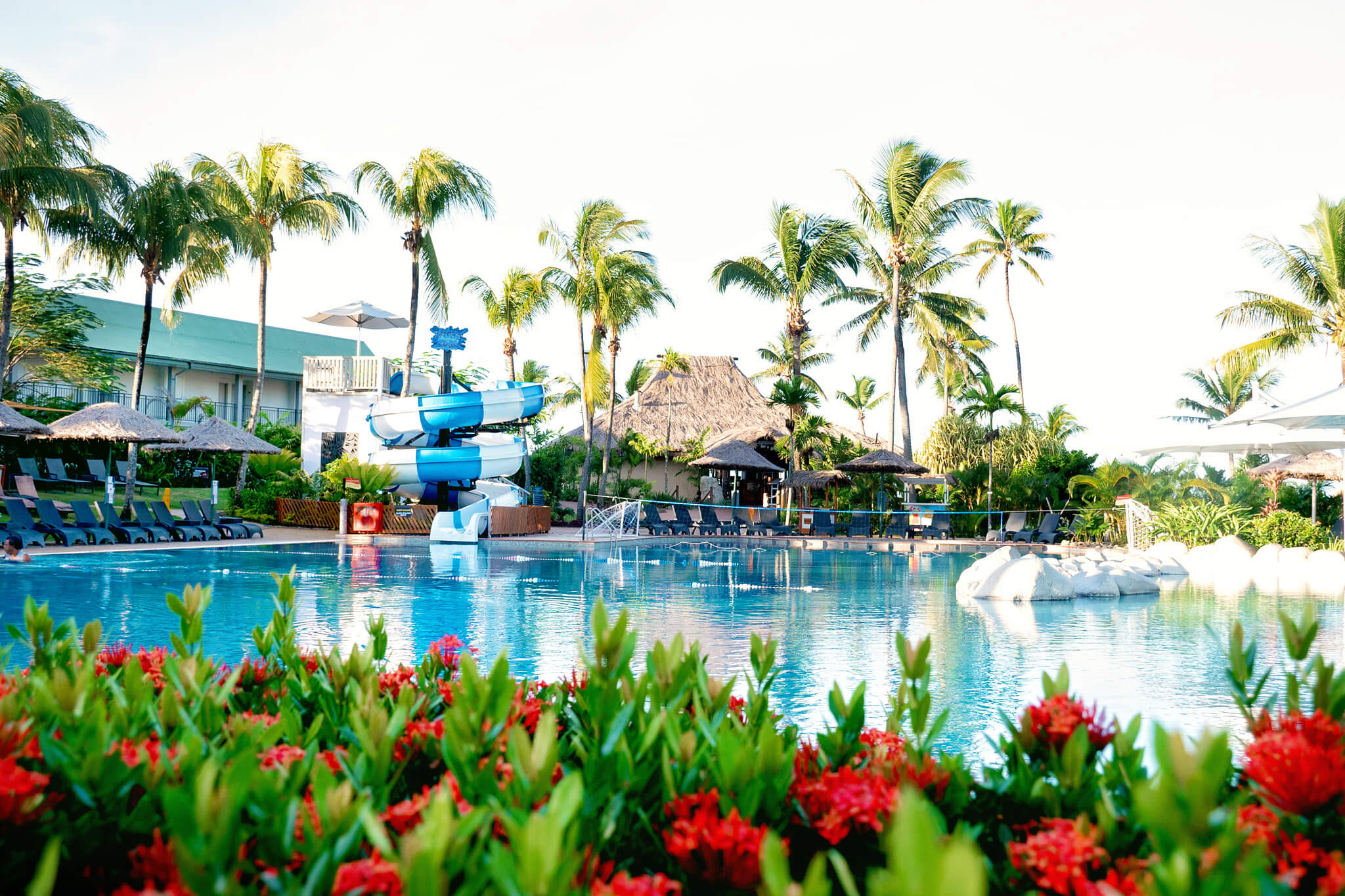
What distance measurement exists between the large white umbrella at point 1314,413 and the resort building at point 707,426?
18008mm

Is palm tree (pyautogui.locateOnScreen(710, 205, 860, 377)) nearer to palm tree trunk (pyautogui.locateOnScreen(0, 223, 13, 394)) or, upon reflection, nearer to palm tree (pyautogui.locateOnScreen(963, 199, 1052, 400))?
palm tree (pyautogui.locateOnScreen(963, 199, 1052, 400))

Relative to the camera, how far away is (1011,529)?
80.2ft

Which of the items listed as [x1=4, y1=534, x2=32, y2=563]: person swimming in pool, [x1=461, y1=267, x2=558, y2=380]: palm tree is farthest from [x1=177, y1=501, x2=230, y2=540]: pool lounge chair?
Answer: [x1=461, y1=267, x2=558, y2=380]: palm tree

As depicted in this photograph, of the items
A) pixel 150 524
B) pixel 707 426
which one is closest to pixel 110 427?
pixel 150 524

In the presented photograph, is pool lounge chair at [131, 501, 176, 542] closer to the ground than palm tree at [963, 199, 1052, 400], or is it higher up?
closer to the ground

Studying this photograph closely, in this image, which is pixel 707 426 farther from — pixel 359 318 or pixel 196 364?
pixel 196 364

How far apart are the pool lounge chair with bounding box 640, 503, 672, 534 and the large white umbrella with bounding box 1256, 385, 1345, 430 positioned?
15.3 meters

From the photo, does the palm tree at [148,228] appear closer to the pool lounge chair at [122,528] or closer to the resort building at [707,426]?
the pool lounge chair at [122,528]

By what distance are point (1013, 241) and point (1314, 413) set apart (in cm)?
2721

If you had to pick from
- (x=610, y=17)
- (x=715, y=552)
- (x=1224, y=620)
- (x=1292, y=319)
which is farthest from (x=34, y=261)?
(x=1292, y=319)

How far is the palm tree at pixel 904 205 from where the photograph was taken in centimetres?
3016

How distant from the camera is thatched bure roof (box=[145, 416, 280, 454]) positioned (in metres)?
20.8

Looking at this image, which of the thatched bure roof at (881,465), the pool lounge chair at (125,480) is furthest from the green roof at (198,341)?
the thatched bure roof at (881,465)

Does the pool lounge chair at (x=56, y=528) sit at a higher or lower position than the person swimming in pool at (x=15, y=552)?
higher
